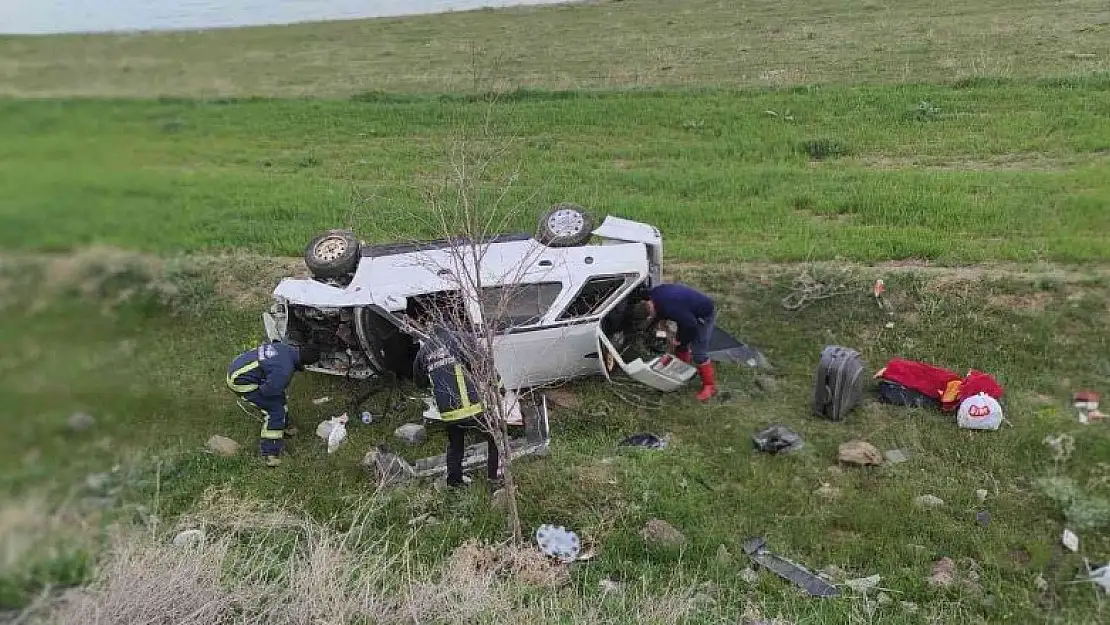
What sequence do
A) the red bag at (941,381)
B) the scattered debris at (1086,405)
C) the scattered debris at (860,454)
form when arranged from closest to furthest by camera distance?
the scattered debris at (860,454), the scattered debris at (1086,405), the red bag at (941,381)

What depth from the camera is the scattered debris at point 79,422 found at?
12.3ft

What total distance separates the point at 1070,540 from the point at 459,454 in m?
3.97

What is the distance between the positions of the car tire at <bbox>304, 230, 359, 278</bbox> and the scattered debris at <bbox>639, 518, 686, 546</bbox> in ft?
11.5

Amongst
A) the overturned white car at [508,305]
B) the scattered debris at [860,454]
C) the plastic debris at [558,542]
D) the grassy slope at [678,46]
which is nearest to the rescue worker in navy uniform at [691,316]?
the overturned white car at [508,305]

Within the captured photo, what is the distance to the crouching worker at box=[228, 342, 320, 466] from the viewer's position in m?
6.86

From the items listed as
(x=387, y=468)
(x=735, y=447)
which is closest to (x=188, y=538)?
(x=387, y=468)

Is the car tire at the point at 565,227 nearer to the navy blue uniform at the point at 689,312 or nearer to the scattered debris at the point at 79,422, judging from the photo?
the navy blue uniform at the point at 689,312

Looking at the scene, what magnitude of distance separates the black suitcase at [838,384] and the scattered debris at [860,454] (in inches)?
19.7

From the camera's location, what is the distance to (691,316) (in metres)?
7.39

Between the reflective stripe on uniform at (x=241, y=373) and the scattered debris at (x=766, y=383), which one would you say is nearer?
the reflective stripe on uniform at (x=241, y=373)

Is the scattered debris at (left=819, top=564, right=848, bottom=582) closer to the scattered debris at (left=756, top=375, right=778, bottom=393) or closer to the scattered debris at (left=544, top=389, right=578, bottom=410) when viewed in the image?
the scattered debris at (left=756, top=375, right=778, bottom=393)

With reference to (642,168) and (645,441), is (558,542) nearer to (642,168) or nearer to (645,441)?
(645,441)

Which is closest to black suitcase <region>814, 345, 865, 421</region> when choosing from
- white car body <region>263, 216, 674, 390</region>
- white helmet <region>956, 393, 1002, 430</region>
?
white helmet <region>956, 393, 1002, 430</region>

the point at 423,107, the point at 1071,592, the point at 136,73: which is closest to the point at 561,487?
the point at 1071,592
